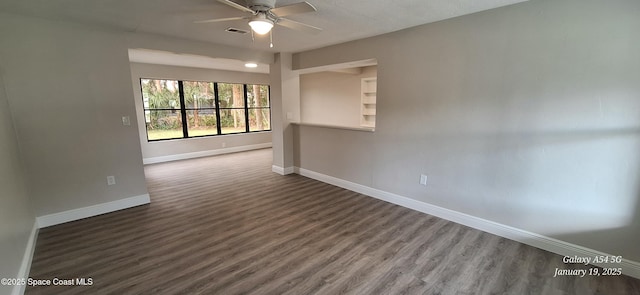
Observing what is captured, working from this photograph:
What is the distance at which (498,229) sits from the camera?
2828mm

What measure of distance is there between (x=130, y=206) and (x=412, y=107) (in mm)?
4087

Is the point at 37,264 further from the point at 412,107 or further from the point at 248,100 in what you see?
the point at 248,100

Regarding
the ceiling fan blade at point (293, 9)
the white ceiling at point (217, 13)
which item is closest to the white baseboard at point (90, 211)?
the white ceiling at point (217, 13)

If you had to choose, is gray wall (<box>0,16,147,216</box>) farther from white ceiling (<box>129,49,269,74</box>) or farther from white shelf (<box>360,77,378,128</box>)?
white shelf (<box>360,77,378,128</box>)

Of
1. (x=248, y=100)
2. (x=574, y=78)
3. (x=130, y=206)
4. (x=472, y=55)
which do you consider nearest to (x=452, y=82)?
(x=472, y=55)

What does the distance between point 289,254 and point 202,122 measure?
581 cm

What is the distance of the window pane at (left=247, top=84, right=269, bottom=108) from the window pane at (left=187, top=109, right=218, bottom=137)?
123 cm

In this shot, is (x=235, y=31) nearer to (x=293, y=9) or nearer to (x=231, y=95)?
(x=293, y=9)

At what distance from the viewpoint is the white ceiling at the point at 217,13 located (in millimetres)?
2396

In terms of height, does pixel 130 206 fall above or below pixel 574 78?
below

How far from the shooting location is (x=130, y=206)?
358 cm

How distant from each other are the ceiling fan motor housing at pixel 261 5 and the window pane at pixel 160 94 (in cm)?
534

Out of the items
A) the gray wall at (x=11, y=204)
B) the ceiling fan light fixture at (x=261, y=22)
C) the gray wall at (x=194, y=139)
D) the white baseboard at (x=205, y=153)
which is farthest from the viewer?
the white baseboard at (x=205, y=153)

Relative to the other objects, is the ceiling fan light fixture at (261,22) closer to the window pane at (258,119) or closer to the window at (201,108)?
the window at (201,108)
